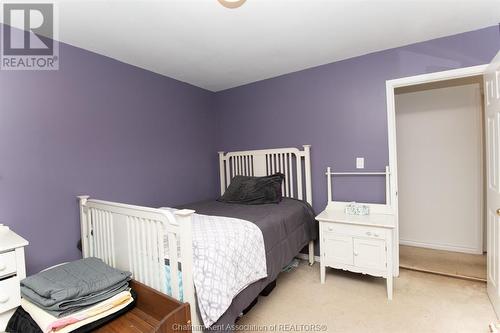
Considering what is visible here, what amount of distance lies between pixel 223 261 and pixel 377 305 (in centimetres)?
145

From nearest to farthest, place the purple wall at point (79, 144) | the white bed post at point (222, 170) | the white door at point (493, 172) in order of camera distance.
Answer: the white door at point (493, 172), the purple wall at point (79, 144), the white bed post at point (222, 170)

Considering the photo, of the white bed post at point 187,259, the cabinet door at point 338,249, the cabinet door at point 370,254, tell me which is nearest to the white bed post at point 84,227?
the white bed post at point 187,259

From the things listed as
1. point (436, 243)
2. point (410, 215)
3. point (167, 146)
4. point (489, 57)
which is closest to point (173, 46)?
point (167, 146)

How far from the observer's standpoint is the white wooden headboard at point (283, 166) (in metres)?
3.02

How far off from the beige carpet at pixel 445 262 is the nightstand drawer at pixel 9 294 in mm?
3286

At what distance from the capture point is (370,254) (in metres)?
2.25

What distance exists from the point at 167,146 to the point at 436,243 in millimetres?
3611

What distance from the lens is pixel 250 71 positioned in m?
3.04

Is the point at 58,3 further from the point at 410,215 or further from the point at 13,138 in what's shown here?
the point at 410,215

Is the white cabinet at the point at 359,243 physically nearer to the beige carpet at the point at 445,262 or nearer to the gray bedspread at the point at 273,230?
the gray bedspread at the point at 273,230

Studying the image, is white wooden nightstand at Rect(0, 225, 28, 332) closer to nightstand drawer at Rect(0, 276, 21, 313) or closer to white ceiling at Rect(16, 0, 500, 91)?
nightstand drawer at Rect(0, 276, 21, 313)

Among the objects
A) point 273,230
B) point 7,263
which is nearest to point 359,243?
point 273,230

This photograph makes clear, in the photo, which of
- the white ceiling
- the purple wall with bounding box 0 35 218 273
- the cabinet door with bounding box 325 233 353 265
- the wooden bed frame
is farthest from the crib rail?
the cabinet door with bounding box 325 233 353 265

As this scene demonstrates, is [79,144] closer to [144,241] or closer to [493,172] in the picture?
[144,241]
